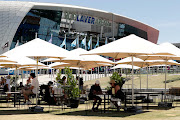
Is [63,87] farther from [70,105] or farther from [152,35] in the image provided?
[152,35]

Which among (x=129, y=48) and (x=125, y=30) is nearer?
(x=129, y=48)

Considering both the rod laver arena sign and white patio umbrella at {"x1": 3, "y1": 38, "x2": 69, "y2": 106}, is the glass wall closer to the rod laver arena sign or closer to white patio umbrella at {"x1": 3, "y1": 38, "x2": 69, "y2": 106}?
the rod laver arena sign

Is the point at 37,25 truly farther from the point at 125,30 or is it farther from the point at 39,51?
the point at 39,51

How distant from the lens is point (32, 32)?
2872 inches

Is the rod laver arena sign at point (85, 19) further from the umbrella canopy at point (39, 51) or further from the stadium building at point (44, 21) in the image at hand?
the umbrella canopy at point (39, 51)

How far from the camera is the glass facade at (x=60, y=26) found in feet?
238

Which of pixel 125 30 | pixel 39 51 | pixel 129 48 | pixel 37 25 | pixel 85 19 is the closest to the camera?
pixel 129 48

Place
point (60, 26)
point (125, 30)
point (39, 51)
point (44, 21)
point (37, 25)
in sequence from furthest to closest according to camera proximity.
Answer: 1. point (125, 30)
2. point (60, 26)
3. point (44, 21)
4. point (37, 25)
5. point (39, 51)

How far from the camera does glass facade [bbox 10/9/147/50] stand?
7262cm

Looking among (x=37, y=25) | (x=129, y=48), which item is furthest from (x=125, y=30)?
(x=129, y=48)

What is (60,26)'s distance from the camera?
7862 cm

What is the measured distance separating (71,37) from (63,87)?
66235 millimetres

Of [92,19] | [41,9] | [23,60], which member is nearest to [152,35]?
[92,19]

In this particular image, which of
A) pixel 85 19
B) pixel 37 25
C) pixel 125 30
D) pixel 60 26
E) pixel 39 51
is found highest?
pixel 85 19
